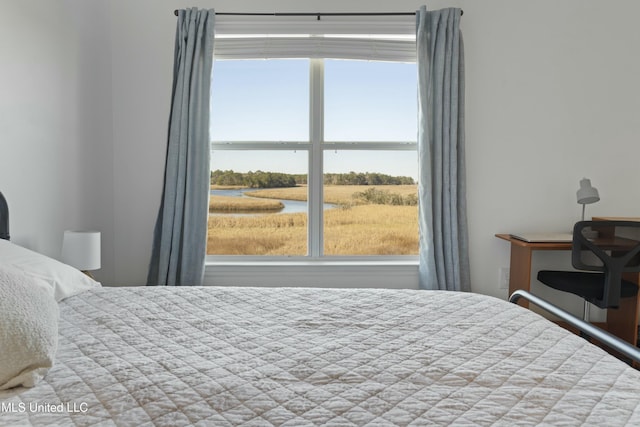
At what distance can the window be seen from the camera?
2.94 m

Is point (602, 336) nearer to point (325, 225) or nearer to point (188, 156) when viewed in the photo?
point (325, 225)

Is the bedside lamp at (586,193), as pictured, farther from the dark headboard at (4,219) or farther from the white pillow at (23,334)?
the dark headboard at (4,219)

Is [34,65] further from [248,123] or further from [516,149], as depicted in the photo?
[516,149]

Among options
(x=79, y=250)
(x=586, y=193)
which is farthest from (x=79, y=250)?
(x=586, y=193)

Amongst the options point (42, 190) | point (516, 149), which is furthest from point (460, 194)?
point (42, 190)

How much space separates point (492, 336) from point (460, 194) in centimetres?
169

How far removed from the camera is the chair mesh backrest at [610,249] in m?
2.19

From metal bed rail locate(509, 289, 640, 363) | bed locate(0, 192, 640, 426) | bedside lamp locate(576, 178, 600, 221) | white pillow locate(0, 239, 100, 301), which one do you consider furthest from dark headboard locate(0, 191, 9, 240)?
bedside lamp locate(576, 178, 600, 221)

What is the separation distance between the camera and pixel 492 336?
1.21 m

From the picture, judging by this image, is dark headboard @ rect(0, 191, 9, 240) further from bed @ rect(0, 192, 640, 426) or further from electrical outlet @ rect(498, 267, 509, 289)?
electrical outlet @ rect(498, 267, 509, 289)

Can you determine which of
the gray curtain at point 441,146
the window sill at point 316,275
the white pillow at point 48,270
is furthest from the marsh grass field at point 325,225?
the white pillow at point 48,270

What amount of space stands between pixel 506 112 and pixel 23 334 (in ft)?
9.52

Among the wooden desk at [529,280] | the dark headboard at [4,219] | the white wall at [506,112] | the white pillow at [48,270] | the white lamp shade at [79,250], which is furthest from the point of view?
the white wall at [506,112]

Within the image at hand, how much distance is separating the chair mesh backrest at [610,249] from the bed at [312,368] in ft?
3.64
